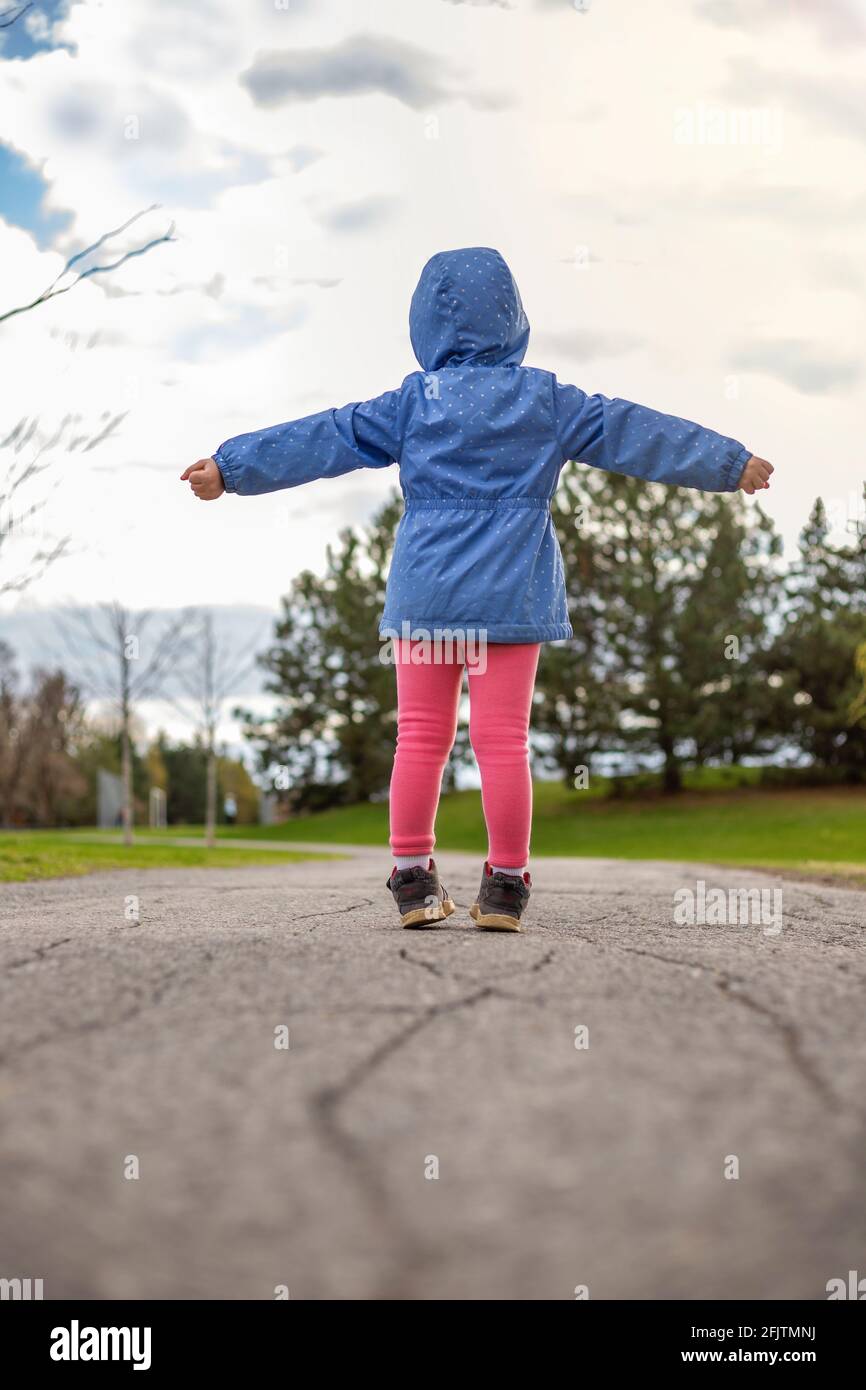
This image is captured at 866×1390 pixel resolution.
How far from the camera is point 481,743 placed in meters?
3.03

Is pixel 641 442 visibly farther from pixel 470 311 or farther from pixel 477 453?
pixel 470 311

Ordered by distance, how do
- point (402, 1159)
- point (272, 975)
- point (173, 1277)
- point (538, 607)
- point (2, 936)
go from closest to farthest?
1. point (173, 1277)
2. point (402, 1159)
3. point (272, 975)
4. point (2, 936)
5. point (538, 607)

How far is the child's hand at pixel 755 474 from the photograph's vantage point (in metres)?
3.32

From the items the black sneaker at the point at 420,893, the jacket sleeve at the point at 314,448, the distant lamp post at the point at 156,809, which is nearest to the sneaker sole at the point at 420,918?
the black sneaker at the point at 420,893

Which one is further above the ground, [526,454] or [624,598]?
[624,598]

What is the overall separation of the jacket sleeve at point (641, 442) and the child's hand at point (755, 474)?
20 millimetres

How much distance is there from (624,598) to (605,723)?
2935mm

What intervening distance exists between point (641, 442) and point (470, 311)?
26.1 inches

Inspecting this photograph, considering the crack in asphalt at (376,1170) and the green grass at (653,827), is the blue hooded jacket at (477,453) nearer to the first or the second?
the crack in asphalt at (376,1170)

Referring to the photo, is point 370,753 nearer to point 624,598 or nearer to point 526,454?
point 624,598

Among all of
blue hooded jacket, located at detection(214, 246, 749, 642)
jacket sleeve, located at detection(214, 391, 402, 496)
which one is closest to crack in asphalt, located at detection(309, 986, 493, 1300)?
blue hooded jacket, located at detection(214, 246, 749, 642)

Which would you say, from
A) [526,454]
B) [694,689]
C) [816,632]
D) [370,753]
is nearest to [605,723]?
[694,689]
